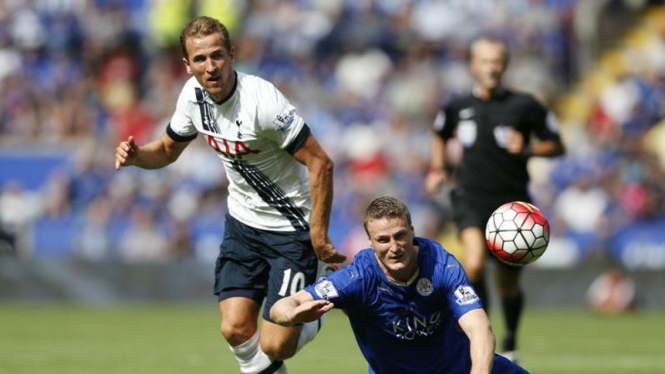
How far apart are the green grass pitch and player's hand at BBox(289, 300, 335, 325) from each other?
14.1 ft

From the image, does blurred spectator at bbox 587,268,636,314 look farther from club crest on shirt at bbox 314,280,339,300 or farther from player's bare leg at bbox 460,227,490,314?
club crest on shirt at bbox 314,280,339,300

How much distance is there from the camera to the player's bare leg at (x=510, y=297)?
10477 mm

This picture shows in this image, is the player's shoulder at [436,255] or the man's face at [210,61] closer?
the player's shoulder at [436,255]

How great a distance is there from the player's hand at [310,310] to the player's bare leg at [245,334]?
4.49 feet

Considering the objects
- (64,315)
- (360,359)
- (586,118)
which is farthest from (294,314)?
(586,118)

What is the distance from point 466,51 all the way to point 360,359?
36.2 ft

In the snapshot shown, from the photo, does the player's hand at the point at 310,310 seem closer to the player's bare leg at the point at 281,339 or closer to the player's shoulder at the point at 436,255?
the player's shoulder at the point at 436,255

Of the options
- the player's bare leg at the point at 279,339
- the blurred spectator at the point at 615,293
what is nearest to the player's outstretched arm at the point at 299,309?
the player's bare leg at the point at 279,339

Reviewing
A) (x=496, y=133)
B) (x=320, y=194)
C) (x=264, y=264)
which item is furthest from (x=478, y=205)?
(x=320, y=194)

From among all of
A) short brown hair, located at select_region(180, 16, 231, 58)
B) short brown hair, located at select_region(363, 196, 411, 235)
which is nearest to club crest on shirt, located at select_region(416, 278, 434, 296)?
short brown hair, located at select_region(363, 196, 411, 235)

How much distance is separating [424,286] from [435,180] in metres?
3.84

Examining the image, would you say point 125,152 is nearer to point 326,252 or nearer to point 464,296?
point 326,252

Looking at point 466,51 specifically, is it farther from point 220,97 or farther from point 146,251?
point 220,97

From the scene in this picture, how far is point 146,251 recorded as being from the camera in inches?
760
